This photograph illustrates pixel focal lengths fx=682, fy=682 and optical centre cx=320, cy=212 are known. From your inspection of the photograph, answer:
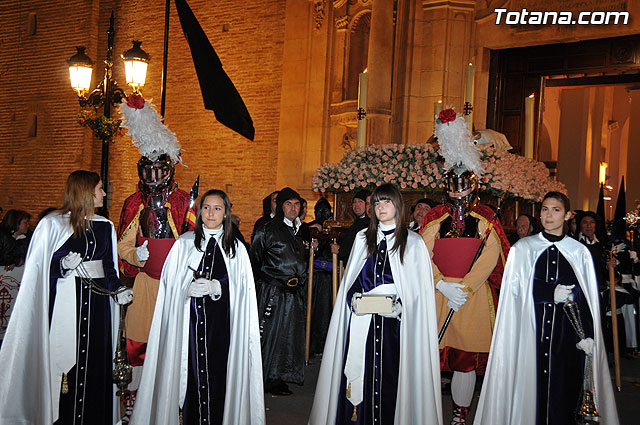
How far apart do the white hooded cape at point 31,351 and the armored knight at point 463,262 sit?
3.27 metres

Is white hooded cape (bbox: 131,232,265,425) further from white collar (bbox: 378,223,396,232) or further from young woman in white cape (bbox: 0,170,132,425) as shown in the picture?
white collar (bbox: 378,223,396,232)

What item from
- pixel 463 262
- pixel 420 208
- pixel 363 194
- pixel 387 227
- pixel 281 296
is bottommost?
pixel 281 296

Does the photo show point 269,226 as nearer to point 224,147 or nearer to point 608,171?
point 224,147

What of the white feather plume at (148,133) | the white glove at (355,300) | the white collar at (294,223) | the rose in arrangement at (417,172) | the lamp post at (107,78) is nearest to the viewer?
the white glove at (355,300)

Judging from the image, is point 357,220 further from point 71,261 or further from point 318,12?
point 318,12

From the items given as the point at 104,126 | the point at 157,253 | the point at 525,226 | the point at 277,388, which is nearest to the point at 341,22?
the point at 104,126

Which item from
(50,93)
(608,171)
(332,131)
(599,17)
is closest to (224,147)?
(332,131)

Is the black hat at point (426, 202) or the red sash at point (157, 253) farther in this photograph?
the black hat at point (426, 202)

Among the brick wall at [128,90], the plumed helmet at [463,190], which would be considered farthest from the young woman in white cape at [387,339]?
the brick wall at [128,90]

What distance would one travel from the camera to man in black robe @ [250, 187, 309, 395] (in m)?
7.64

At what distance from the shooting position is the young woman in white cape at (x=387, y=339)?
5121mm

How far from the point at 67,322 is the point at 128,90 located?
16.2 m

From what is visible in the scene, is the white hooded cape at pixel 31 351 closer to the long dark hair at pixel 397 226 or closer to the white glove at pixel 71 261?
the white glove at pixel 71 261

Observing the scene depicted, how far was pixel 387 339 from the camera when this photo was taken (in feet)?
17.2
